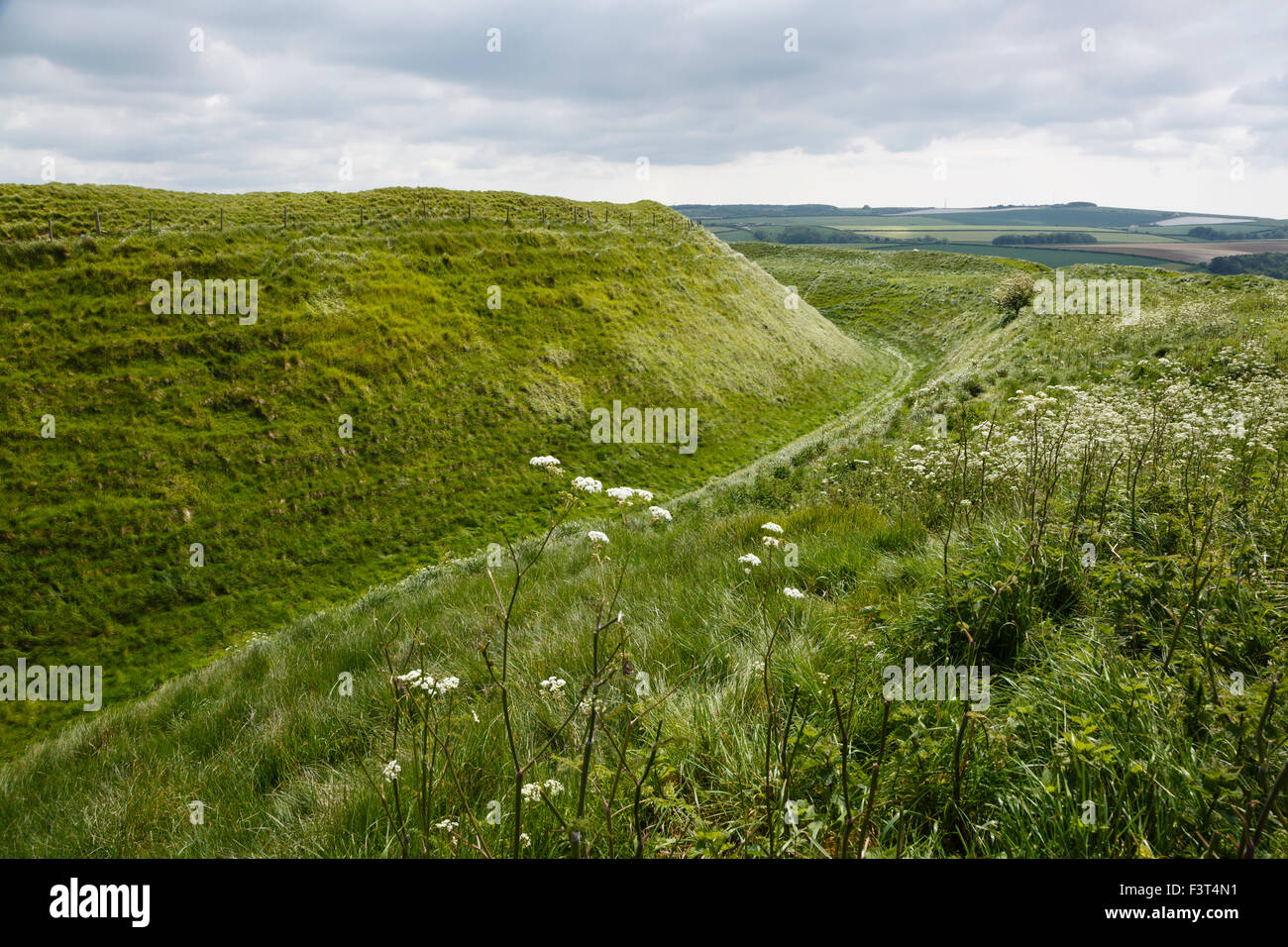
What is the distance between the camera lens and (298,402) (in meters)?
24.0

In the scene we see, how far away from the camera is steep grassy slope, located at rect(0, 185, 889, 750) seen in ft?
55.6

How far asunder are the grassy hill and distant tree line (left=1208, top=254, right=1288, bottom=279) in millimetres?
135468

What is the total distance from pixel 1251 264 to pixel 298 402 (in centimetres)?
15584

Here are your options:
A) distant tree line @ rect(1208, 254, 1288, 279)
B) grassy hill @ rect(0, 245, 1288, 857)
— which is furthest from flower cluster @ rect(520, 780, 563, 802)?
distant tree line @ rect(1208, 254, 1288, 279)

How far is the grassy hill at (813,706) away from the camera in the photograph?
103 inches

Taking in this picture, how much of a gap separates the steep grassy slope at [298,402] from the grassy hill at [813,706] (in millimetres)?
9075

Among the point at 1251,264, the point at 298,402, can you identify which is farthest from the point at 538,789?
the point at 1251,264

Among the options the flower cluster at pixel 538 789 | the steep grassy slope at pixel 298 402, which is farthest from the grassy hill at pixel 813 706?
the steep grassy slope at pixel 298 402

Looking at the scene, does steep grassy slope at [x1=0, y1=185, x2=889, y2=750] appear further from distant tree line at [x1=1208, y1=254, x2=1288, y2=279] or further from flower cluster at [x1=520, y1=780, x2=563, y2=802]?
distant tree line at [x1=1208, y1=254, x2=1288, y2=279]

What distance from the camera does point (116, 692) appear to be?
13766 mm

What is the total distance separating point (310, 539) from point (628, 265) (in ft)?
98.0

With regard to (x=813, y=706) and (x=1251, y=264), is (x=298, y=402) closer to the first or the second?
(x=813, y=706)
